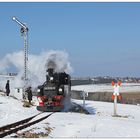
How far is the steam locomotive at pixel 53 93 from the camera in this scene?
30906 millimetres

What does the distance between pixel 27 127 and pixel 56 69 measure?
55.8ft

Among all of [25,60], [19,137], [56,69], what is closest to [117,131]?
[19,137]

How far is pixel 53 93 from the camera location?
3178 cm

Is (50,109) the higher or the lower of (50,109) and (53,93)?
the lower

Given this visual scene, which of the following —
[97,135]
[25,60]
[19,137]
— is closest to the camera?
[19,137]

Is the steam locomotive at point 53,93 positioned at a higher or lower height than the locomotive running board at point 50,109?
higher

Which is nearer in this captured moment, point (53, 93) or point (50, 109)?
point (50, 109)

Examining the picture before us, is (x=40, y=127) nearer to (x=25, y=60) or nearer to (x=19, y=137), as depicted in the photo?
(x=19, y=137)

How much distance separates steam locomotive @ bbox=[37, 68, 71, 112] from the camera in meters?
30.9

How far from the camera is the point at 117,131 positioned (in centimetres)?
1797

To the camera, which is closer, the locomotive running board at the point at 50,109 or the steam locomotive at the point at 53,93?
the locomotive running board at the point at 50,109

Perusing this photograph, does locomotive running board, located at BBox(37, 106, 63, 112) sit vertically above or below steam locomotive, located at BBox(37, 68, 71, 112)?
below

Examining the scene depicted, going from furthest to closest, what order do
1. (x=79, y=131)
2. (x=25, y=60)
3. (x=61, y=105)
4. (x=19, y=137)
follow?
(x=25, y=60)
(x=61, y=105)
(x=79, y=131)
(x=19, y=137)

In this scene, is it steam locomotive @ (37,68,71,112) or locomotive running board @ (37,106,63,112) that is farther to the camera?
steam locomotive @ (37,68,71,112)
